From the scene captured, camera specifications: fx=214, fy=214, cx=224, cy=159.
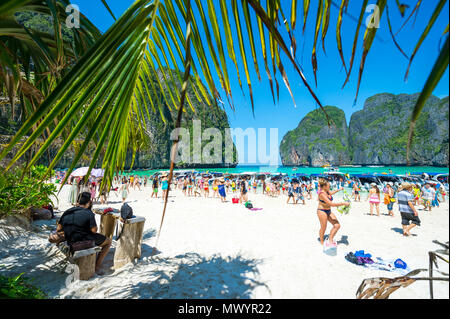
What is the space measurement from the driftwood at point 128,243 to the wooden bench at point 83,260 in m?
0.54

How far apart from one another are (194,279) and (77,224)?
6.79ft

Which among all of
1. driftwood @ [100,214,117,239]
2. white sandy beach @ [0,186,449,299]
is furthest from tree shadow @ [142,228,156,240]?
driftwood @ [100,214,117,239]

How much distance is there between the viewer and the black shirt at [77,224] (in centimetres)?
334

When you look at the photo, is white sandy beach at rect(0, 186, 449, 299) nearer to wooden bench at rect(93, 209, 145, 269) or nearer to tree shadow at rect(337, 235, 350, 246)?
tree shadow at rect(337, 235, 350, 246)

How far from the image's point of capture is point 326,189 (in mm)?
5102

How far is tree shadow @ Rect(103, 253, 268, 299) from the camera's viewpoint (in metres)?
3.13

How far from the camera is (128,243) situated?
4082mm

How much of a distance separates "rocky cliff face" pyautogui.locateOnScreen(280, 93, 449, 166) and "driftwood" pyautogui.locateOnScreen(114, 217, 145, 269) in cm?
362
